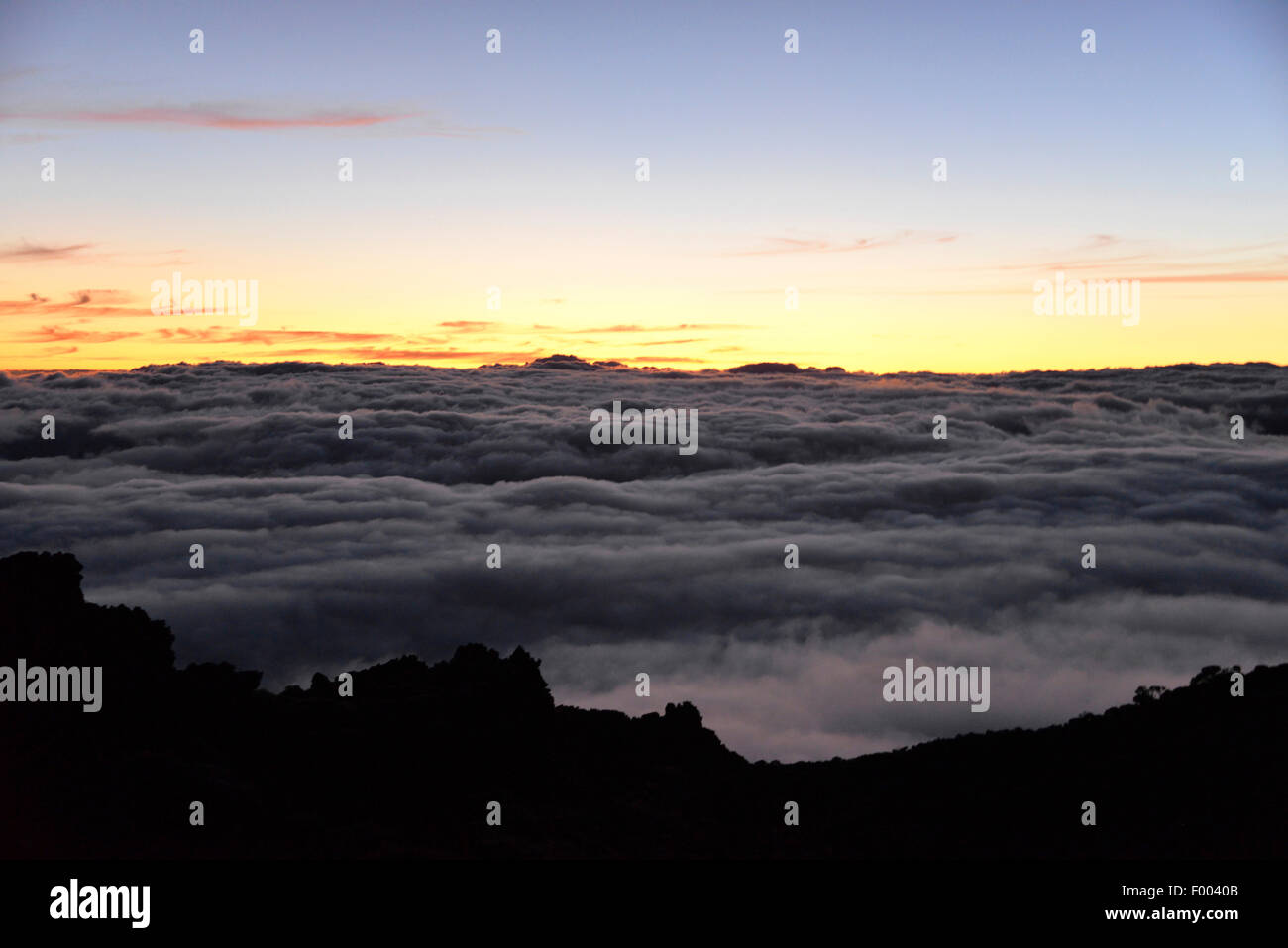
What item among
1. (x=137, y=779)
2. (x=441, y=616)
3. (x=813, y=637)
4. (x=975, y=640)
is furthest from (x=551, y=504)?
(x=137, y=779)

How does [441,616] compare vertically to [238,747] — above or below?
below

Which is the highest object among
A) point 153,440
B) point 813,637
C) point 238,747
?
point 153,440

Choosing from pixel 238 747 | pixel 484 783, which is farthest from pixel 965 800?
pixel 238 747

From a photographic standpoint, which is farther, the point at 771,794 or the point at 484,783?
the point at 771,794

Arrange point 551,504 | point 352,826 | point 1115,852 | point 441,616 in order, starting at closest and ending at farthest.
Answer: point 352,826
point 1115,852
point 441,616
point 551,504

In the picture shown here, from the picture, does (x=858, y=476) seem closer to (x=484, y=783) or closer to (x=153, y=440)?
(x=484, y=783)

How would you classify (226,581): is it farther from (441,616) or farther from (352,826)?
(352,826)

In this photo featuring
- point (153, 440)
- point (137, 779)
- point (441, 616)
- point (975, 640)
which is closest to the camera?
point (137, 779)
